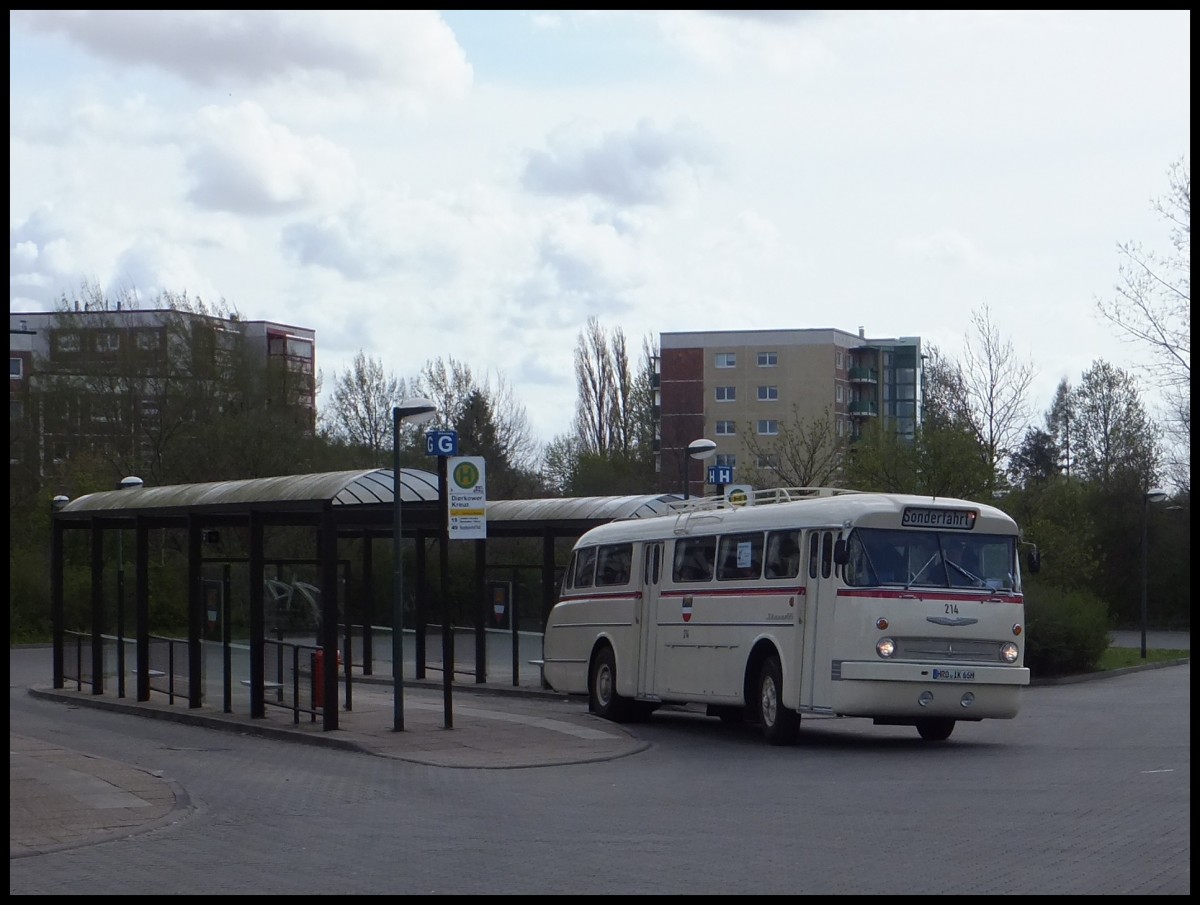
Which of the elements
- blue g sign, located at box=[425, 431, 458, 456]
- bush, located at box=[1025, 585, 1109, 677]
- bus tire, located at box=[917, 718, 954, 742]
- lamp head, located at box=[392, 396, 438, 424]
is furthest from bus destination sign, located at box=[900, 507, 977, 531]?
bush, located at box=[1025, 585, 1109, 677]

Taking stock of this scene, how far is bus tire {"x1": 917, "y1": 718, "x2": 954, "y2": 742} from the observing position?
18734 millimetres

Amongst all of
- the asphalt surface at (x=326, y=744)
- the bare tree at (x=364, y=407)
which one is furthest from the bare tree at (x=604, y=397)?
the asphalt surface at (x=326, y=744)

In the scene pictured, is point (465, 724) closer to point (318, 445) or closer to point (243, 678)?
point (243, 678)

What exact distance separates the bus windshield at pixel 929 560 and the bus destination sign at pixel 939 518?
0.29 feet

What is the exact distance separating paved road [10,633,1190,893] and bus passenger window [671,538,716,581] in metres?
2.03

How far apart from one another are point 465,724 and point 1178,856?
12.4 m

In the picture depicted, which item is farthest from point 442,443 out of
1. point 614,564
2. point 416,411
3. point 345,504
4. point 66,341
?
point 66,341

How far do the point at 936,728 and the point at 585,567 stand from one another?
21.4ft

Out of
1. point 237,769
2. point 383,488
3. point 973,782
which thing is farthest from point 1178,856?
point 383,488

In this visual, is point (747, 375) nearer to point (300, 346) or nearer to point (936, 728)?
point (300, 346)

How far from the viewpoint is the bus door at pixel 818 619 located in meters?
17.3

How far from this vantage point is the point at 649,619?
21516mm

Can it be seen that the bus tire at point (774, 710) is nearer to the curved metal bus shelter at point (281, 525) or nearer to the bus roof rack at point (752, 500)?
the bus roof rack at point (752, 500)

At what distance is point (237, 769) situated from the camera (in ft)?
54.2
